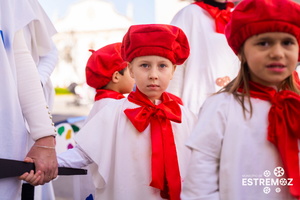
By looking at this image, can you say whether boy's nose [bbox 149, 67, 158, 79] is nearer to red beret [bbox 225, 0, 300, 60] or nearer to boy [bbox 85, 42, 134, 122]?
red beret [bbox 225, 0, 300, 60]

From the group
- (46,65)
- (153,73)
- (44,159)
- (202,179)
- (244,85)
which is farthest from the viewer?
(46,65)

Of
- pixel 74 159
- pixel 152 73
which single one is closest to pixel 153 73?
pixel 152 73

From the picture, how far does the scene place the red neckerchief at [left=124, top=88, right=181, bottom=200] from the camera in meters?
2.06

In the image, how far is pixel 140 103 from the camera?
2283mm

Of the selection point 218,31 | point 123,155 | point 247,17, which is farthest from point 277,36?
point 218,31

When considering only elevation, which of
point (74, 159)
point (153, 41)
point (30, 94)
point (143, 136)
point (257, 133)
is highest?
point (153, 41)

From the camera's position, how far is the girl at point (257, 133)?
→ 5.06 ft

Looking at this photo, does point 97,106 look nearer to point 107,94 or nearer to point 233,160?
point 107,94

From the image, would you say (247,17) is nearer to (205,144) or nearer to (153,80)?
(205,144)

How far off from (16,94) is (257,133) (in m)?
1.04

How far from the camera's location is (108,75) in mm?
3250

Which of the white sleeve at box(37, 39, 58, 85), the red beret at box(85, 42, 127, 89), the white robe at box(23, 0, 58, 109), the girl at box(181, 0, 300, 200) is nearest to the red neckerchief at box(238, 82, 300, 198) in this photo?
the girl at box(181, 0, 300, 200)

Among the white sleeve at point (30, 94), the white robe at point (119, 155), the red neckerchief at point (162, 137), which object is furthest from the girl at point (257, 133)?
the white sleeve at point (30, 94)

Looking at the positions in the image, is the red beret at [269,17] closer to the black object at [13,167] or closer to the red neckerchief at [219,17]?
the black object at [13,167]
